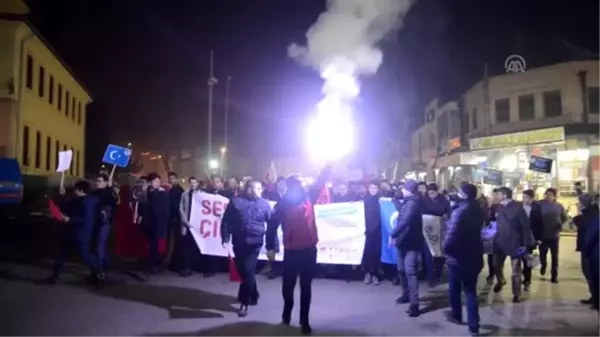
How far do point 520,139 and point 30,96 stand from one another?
24.7 m

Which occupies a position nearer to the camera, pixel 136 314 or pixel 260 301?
pixel 136 314

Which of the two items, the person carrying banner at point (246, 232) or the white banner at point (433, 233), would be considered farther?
the white banner at point (433, 233)

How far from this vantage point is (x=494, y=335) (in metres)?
7.34

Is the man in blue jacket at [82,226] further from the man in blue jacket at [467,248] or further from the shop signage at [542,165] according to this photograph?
the shop signage at [542,165]

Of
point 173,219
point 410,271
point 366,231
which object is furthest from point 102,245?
point 410,271

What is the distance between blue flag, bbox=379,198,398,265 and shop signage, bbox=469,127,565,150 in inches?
653

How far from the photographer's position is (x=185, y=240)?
11.4 meters

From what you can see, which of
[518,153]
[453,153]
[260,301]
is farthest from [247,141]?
[260,301]

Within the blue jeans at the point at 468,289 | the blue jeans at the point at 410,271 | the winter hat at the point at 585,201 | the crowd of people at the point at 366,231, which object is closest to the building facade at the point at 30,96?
the crowd of people at the point at 366,231

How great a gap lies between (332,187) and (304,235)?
5.69m

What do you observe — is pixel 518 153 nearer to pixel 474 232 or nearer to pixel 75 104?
pixel 474 232

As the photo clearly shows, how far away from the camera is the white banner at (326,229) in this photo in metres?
11.2

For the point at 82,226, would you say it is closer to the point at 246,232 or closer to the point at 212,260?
the point at 212,260

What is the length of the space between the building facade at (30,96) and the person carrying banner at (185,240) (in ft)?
59.2
